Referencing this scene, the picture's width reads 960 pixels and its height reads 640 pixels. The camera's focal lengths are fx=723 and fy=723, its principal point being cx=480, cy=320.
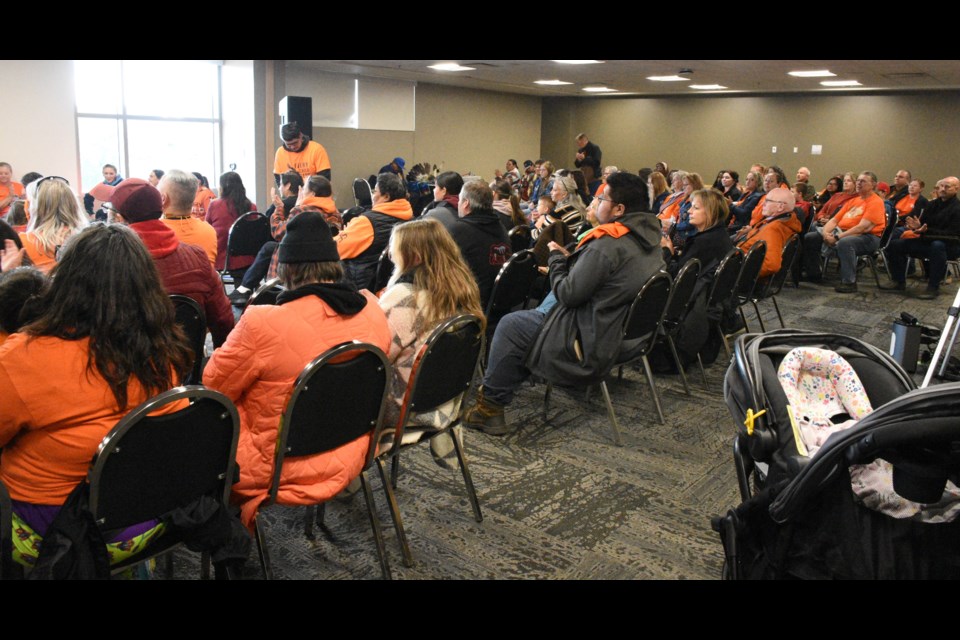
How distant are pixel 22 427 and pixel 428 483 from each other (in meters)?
1.71

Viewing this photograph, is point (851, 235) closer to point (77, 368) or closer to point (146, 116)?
point (77, 368)

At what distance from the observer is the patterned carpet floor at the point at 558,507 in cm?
245

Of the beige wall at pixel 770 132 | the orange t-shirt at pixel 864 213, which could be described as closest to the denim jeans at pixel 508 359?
the orange t-shirt at pixel 864 213

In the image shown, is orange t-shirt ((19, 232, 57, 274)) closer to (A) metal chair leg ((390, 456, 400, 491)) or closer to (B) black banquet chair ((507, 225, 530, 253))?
(A) metal chair leg ((390, 456, 400, 491))

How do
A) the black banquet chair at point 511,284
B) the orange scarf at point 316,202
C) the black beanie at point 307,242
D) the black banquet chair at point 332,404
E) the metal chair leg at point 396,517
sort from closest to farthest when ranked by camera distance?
the black banquet chair at point 332,404 < the black beanie at point 307,242 < the metal chair leg at point 396,517 < the black banquet chair at point 511,284 < the orange scarf at point 316,202

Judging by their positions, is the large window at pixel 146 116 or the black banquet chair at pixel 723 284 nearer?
the black banquet chair at pixel 723 284

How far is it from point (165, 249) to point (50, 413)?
1.45 m

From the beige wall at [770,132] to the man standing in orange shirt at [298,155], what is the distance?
1211cm

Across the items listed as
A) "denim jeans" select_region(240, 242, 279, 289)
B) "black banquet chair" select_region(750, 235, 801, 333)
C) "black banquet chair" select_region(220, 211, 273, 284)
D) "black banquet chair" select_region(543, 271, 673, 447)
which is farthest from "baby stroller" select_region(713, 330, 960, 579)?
"black banquet chair" select_region(220, 211, 273, 284)

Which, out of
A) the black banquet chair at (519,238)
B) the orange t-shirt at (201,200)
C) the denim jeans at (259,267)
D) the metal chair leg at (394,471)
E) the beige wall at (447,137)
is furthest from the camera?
the beige wall at (447,137)

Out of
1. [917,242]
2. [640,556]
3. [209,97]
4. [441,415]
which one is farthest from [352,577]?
[209,97]

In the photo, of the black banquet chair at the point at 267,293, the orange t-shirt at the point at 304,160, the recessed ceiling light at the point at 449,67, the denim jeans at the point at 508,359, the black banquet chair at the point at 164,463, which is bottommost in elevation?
the denim jeans at the point at 508,359

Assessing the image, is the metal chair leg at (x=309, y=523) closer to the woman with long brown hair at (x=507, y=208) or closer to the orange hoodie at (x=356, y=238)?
the orange hoodie at (x=356, y=238)

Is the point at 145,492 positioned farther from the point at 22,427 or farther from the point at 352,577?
the point at 352,577
